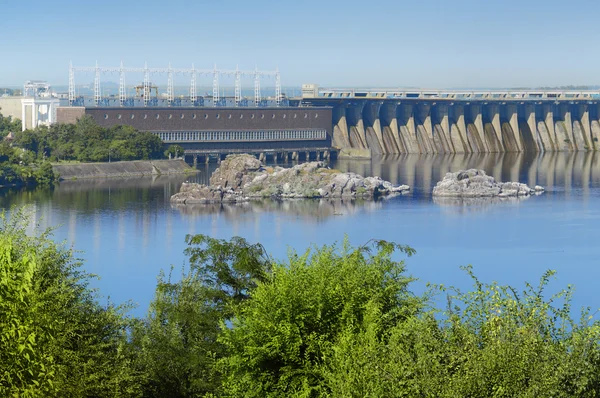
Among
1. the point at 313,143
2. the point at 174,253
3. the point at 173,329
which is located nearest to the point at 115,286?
the point at 174,253

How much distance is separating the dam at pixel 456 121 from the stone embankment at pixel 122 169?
34.5 feet

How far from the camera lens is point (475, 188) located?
1185 inches

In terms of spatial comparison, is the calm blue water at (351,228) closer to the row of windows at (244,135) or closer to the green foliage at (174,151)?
the green foliage at (174,151)

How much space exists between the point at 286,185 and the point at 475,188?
480 cm

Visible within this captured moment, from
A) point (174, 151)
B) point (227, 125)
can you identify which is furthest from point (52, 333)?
point (227, 125)

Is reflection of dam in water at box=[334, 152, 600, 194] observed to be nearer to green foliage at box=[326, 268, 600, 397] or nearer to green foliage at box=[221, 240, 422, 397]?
green foliage at box=[221, 240, 422, 397]

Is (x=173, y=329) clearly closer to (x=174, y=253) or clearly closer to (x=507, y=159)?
(x=174, y=253)

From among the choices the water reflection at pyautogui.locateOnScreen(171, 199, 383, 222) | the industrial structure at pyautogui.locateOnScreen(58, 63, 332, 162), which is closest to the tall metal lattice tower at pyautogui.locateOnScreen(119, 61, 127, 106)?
the industrial structure at pyautogui.locateOnScreen(58, 63, 332, 162)

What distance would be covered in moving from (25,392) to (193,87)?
123ft

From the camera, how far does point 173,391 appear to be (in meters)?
9.30

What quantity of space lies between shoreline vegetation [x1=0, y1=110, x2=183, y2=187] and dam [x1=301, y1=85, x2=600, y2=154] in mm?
10590

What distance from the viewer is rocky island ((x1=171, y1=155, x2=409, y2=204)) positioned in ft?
95.6

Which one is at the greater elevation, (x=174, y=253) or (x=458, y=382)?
Result: (x=458, y=382)

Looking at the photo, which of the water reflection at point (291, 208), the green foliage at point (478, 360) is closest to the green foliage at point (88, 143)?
the water reflection at point (291, 208)
